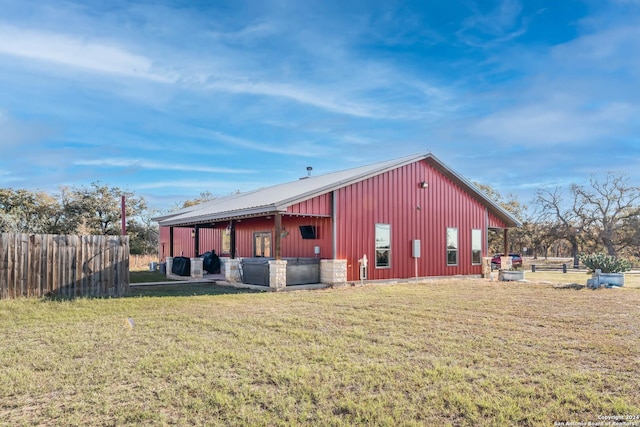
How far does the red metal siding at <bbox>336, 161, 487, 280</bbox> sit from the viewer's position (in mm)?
14102

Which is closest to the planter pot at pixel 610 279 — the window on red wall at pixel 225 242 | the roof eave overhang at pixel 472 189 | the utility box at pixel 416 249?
the roof eave overhang at pixel 472 189

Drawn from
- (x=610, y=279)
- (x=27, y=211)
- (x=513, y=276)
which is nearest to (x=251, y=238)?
(x=513, y=276)

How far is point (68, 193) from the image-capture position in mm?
31469

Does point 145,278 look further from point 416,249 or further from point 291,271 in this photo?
point 416,249

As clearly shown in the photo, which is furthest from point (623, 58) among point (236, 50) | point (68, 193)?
point (68, 193)

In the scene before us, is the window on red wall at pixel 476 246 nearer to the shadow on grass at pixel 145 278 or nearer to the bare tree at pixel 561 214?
the shadow on grass at pixel 145 278

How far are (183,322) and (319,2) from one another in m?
9.24

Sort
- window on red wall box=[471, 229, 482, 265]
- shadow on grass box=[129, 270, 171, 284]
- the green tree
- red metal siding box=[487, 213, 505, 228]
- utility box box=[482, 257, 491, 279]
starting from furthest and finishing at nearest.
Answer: the green tree → red metal siding box=[487, 213, 505, 228] → utility box box=[482, 257, 491, 279] → window on red wall box=[471, 229, 482, 265] → shadow on grass box=[129, 270, 171, 284]

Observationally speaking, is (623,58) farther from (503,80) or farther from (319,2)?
(319,2)

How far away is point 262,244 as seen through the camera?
61.4 feet

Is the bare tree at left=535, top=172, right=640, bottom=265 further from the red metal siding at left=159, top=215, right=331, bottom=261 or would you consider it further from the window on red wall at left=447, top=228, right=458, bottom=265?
the red metal siding at left=159, top=215, right=331, bottom=261

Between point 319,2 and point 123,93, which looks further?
point 123,93

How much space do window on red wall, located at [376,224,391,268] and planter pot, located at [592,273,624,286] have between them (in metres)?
6.72

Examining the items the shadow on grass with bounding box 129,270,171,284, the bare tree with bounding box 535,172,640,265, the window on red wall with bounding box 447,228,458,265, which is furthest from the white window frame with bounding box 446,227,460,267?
the bare tree with bounding box 535,172,640,265
